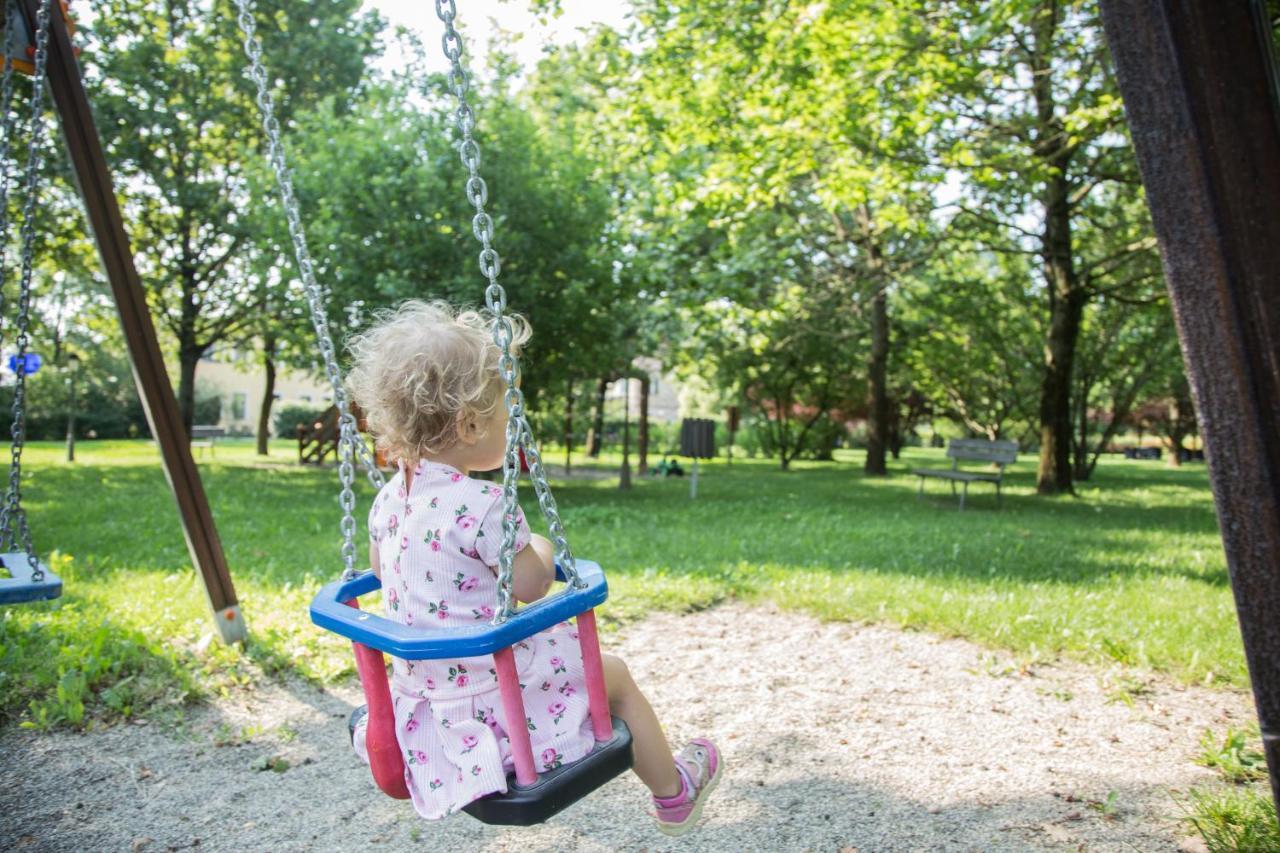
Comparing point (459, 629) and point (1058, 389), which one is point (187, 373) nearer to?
point (1058, 389)

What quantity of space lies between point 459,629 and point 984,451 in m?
12.4

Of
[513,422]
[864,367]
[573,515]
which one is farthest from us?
[864,367]

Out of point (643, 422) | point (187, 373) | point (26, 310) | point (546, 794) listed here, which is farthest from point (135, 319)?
point (187, 373)

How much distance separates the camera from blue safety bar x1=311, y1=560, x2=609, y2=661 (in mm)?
1684

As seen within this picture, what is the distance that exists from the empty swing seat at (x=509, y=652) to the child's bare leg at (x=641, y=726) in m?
0.12

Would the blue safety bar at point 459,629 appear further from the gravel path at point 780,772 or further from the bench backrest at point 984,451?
the bench backrest at point 984,451

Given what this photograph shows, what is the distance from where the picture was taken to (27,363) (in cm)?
1088

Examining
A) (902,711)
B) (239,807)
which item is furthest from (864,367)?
(239,807)

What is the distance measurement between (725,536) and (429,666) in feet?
21.7

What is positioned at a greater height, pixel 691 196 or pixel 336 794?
pixel 691 196

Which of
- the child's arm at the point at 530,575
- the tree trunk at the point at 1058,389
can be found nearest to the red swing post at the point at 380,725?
the child's arm at the point at 530,575

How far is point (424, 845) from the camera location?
281cm

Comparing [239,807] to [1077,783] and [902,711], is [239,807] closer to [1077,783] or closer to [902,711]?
[902,711]

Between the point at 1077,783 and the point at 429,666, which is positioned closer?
the point at 429,666
